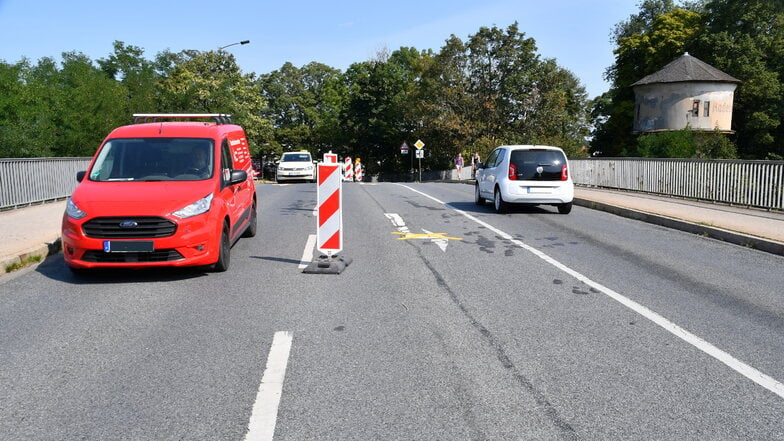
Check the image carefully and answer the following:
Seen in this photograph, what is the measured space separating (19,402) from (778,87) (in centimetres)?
5751

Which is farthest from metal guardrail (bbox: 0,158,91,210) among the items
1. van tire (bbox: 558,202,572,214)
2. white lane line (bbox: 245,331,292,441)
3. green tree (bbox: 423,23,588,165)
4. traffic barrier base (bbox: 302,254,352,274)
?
green tree (bbox: 423,23,588,165)

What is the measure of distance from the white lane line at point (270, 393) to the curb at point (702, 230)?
8341 mm

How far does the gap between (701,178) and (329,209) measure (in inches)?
561

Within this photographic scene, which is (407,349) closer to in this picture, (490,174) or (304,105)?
(490,174)

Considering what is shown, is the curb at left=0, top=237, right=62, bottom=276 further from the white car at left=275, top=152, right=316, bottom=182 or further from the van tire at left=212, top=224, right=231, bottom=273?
the white car at left=275, top=152, right=316, bottom=182

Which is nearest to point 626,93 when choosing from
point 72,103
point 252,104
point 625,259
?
point 252,104

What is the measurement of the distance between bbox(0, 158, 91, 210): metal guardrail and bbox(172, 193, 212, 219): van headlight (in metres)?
9.86

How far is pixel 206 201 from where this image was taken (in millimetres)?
7723

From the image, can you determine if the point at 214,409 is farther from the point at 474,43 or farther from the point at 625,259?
the point at 474,43

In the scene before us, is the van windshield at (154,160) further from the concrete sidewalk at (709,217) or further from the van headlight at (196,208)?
the concrete sidewalk at (709,217)

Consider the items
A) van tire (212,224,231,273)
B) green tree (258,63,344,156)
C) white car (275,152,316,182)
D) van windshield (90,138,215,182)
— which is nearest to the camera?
van tire (212,224,231,273)

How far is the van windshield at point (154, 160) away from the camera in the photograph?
8.34 meters

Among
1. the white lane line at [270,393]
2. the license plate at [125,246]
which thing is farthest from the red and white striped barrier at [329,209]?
the white lane line at [270,393]

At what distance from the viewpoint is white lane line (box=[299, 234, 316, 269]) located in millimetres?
8723
